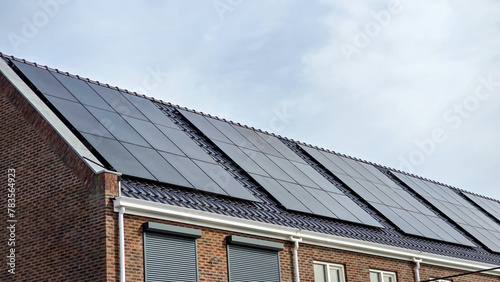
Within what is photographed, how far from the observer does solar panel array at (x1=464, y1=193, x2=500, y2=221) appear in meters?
36.7

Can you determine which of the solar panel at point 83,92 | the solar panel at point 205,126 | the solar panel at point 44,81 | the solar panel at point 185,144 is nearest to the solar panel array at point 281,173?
the solar panel at point 205,126

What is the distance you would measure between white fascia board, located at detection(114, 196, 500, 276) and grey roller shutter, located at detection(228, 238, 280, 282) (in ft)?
1.46

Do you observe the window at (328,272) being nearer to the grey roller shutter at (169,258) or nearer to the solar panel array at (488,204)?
the grey roller shutter at (169,258)

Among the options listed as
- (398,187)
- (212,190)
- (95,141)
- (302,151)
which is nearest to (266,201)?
(212,190)

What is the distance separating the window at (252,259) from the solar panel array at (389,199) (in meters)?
7.32

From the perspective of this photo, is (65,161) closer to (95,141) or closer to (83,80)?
(95,141)

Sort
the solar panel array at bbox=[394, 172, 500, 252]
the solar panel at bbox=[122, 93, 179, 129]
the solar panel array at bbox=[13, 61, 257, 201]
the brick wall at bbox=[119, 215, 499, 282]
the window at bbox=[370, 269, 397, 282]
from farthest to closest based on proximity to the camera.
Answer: the solar panel array at bbox=[394, 172, 500, 252], the window at bbox=[370, 269, 397, 282], the solar panel at bbox=[122, 93, 179, 129], the solar panel array at bbox=[13, 61, 257, 201], the brick wall at bbox=[119, 215, 499, 282]

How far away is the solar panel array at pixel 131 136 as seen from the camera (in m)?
18.5

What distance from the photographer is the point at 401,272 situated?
78.1 ft

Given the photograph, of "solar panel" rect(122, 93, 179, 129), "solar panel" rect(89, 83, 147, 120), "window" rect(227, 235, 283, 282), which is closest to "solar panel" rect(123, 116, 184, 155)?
"solar panel" rect(89, 83, 147, 120)

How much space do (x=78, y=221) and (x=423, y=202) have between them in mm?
18133

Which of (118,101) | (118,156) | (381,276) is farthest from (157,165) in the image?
(381,276)

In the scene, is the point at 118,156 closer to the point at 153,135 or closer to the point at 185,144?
the point at 153,135

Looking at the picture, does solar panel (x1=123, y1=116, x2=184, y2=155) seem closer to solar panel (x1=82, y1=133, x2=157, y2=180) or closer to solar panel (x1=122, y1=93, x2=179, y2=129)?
solar panel (x1=122, y1=93, x2=179, y2=129)
